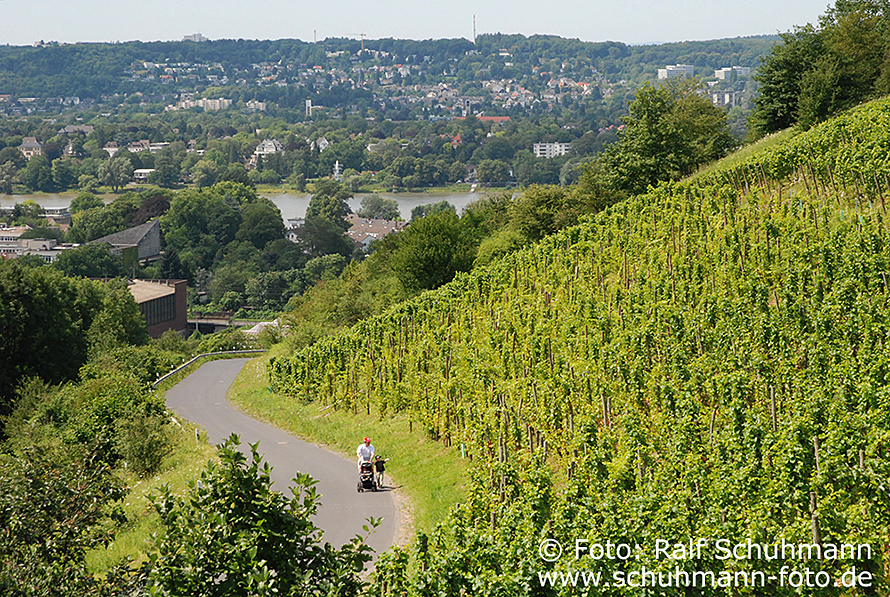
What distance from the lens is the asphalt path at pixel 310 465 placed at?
52.0ft

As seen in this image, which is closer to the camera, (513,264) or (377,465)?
(377,465)

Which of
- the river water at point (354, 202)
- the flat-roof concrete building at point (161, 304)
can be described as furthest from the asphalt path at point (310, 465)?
the river water at point (354, 202)

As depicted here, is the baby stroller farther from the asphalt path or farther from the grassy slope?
the grassy slope

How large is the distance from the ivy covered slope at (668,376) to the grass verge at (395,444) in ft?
1.87

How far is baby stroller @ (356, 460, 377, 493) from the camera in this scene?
704 inches

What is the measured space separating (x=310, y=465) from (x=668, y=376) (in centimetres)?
905

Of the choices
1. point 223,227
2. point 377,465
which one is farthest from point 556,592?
point 223,227

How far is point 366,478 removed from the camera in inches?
706

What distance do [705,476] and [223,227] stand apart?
137 m

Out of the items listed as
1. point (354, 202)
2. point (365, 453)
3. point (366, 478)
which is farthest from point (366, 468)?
point (354, 202)

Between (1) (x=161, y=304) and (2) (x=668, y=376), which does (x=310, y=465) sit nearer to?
(2) (x=668, y=376)

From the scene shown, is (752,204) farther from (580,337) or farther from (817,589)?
(817,589)

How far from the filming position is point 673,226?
1018 inches

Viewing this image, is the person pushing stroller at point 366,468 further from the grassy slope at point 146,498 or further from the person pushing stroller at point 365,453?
the grassy slope at point 146,498
